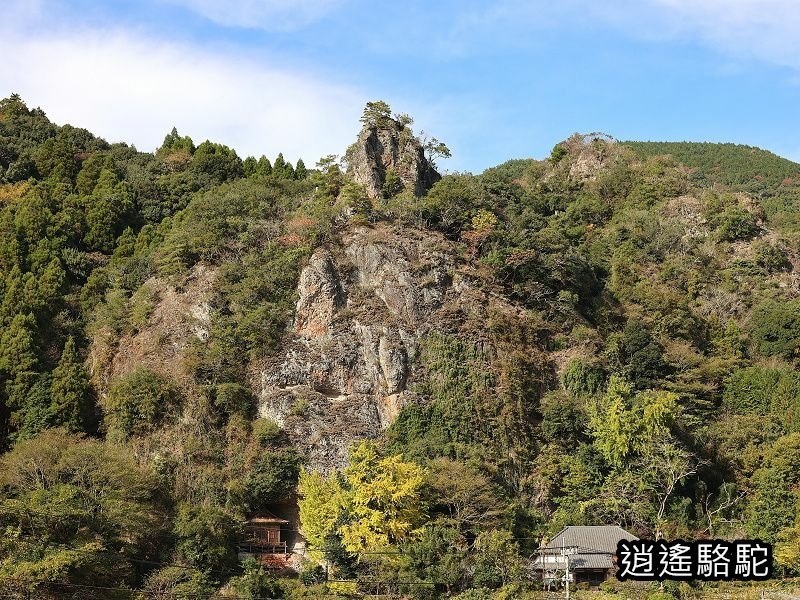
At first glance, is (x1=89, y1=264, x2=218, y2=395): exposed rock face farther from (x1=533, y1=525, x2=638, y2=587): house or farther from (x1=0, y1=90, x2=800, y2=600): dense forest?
(x1=533, y1=525, x2=638, y2=587): house

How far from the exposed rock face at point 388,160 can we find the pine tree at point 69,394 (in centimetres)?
1928

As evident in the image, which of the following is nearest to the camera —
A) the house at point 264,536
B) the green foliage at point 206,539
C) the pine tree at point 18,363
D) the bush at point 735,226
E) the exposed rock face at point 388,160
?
the green foliage at point 206,539

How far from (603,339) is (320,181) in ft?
63.9

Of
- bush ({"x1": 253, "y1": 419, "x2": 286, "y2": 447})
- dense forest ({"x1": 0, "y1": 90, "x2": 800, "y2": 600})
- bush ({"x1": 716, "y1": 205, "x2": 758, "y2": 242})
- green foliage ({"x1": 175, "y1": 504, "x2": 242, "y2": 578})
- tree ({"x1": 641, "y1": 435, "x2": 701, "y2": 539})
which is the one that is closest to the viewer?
green foliage ({"x1": 175, "y1": 504, "x2": 242, "y2": 578})

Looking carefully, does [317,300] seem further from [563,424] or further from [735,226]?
[735,226]

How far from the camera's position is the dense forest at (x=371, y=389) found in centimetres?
3506

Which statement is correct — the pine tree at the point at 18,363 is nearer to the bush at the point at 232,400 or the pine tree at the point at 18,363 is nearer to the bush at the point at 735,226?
the bush at the point at 232,400

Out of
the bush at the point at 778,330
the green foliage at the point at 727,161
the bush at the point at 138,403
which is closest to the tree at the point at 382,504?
the bush at the point at 138,403

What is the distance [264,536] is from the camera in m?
38.8

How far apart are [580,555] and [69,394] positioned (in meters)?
24.3

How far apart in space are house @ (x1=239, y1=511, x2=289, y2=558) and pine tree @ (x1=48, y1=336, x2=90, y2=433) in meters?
9.97

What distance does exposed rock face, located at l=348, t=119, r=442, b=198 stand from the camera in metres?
54.2

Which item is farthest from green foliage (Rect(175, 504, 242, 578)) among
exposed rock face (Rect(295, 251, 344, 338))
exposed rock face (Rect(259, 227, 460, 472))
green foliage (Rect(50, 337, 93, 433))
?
exposed rock face (Rect(295, 251, 344, 338))

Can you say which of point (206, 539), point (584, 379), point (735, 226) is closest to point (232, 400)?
point (206, 539)
